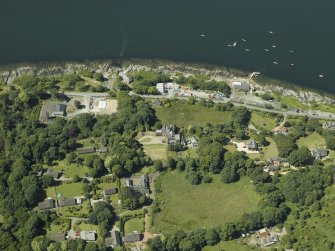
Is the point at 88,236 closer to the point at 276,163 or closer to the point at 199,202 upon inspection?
the point at 199,202

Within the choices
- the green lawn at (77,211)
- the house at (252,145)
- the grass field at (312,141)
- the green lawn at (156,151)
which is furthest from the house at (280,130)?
the green lawn at (77,211)

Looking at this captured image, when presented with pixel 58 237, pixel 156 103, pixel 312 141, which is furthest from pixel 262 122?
pixel 58 237

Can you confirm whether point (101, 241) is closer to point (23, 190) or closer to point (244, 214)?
point (23, 190)

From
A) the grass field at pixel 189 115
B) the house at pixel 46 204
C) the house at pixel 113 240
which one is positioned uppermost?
the grass field at pixel 189 115

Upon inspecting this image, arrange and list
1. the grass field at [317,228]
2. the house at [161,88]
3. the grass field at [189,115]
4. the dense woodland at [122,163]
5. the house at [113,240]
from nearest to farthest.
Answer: the house at [113,240]
the dense woodland at [122,163]
the grass field at [317,228]
the grass field at [189,115]
the house at [161,88]

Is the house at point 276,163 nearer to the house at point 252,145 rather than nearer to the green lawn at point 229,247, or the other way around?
the house at point 252,145

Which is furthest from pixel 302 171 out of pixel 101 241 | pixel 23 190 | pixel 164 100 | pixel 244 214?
pixel 23 190
